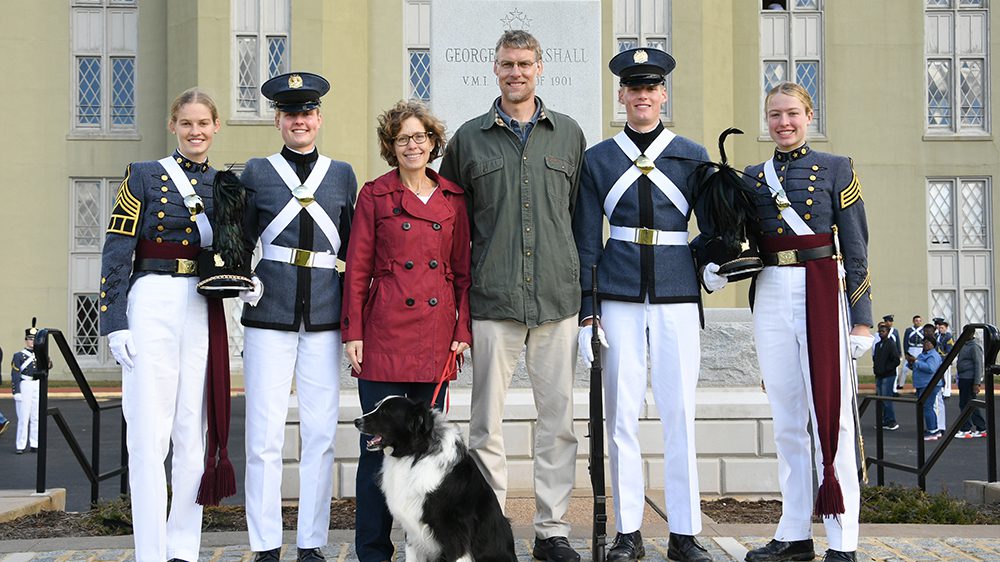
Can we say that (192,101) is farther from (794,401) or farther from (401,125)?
(794,401)

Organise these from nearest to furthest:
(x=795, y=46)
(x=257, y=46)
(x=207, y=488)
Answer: (x=207, y=488), (x=257, y=46), (x=795, y=46)

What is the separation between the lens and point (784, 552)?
5.22 m

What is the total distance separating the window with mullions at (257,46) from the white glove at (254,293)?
64.2 feet

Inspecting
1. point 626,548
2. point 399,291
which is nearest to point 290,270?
point 399,291

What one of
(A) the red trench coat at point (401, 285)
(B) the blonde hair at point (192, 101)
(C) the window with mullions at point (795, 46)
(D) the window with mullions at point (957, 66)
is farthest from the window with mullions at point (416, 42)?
(A) the red trench coat at point (401, 285)

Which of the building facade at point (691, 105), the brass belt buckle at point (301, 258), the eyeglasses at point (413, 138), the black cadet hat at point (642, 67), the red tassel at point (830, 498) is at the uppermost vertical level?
the building facade at point (691, 105)

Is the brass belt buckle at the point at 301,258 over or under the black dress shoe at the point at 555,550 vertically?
over

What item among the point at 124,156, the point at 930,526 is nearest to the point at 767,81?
the point at 124,156

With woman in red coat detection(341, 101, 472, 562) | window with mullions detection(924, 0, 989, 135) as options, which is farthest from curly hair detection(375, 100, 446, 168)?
window with mullions detection(924, 0, 989, 135)

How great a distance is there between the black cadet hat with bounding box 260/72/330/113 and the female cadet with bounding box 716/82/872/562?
2.26m

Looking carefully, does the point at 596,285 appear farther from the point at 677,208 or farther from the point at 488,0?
the point at 488,0

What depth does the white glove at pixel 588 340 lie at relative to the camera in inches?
198

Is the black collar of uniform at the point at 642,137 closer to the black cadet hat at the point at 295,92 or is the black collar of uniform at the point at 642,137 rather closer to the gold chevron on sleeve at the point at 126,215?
the black cadet hat at the point at 295,92

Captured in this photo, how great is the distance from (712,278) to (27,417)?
37.4ft
